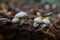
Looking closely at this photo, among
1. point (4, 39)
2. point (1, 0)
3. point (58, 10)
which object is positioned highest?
point (1, 0)

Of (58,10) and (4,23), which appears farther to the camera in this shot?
(58,10)

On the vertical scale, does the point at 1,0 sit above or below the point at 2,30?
above

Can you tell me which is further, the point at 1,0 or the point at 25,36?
the point at 1,0

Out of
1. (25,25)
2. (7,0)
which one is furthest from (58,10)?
(25,25)

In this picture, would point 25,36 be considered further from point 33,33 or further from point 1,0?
point 1,0

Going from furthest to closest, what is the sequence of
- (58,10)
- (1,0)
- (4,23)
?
1. (1,0)
2. (58,10)
3. (4,23)

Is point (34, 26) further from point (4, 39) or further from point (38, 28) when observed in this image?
point (4, 39)

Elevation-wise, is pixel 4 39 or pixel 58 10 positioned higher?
pixel 58 10

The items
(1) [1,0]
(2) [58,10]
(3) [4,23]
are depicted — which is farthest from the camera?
(1) [1,0]

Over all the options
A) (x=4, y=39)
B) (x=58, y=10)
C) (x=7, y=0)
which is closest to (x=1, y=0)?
(x=7, y=0)
